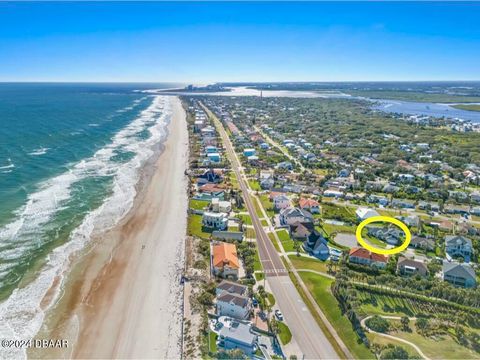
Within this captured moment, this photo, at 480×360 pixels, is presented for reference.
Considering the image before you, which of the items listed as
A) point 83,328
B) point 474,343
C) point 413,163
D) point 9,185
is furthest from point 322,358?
point 413,163

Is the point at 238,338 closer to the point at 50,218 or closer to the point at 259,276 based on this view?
the point at 259,276

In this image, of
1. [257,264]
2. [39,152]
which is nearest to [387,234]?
[257,264]

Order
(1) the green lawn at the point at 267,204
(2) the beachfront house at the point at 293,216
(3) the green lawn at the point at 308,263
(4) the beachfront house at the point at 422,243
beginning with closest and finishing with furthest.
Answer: (3) the green lawn at the point at 308,263
(4) the beachfront house at the point at 422,243
(2) the beachfront house at the point at 293,216
(1) the green lawn at the point at 267,204

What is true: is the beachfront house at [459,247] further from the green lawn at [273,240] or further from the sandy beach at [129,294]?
the sandy beach at [129,294]

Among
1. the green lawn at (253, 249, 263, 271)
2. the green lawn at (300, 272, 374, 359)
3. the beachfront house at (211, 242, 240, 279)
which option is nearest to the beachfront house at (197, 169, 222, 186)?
the beachfront house at (211, 242, 240, 279)

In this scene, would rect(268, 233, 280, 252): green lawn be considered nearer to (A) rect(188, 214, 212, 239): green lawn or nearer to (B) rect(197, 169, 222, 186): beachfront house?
(A) rect(188, 214, 212, 239): green lawn

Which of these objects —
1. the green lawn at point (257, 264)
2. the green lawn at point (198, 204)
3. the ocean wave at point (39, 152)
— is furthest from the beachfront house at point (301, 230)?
the ocean wave at point (39, 152)
